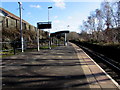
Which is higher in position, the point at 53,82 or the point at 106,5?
the point at 106,5

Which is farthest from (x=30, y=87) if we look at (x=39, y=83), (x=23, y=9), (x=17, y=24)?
(x=17, y=24)

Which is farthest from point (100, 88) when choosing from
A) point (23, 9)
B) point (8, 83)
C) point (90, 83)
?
point (23, 9)

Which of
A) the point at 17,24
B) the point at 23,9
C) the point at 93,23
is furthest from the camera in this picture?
the point at 93,23

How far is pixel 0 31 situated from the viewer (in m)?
20.6

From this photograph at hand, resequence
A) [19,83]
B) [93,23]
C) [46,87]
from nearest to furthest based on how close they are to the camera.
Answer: [46,87] → [19,83] → [93,23]

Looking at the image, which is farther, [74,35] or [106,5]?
[74,35]

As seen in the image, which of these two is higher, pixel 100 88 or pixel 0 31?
pixel 0 31

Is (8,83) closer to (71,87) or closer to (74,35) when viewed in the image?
(71,87)

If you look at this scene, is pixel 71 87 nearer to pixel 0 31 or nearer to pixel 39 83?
pixel 39 83

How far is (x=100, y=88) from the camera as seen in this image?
4.95 metres

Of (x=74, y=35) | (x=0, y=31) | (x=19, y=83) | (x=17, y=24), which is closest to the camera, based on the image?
(x=19, y=83)

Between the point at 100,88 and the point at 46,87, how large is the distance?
5.94 feet

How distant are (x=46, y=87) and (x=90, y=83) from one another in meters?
1.67

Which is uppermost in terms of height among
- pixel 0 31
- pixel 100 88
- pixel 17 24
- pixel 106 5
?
pixel 106 5
